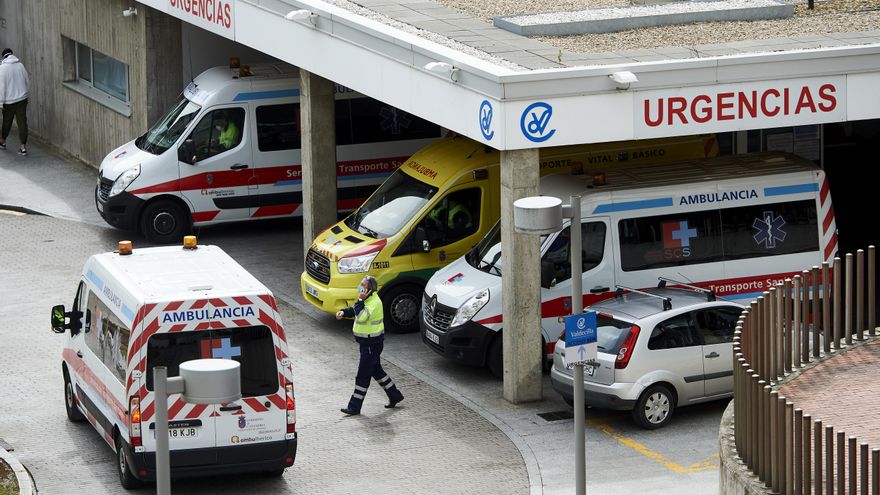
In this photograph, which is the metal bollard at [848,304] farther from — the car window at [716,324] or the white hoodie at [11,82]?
the white hoodie at [11,82]

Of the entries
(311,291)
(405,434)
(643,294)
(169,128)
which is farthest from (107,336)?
(169,128)

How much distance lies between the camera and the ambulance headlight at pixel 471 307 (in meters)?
19.7

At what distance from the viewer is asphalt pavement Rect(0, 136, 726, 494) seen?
55.5 ft

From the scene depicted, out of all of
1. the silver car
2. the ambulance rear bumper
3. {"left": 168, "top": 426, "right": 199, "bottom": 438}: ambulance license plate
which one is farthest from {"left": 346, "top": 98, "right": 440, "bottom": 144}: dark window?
{"left": 168, "top": 426, "right": 199, "bottom": 438}: ambulance license plate

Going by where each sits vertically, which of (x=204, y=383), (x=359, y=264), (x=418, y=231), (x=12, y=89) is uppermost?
(x=12, y=89)

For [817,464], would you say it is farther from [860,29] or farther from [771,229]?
[860,29]

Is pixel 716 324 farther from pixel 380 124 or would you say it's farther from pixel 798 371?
pixel 380 124

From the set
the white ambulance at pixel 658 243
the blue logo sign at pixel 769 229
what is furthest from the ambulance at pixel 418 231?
the blue logo sign at pixel 769 229

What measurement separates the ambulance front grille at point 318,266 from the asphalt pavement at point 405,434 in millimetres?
649

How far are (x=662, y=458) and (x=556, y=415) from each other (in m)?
1.70

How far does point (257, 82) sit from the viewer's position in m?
26.1

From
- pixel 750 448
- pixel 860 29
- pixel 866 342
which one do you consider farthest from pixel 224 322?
pixel 860 29

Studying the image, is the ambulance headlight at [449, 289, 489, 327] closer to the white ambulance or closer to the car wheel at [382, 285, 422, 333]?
the white ambulance

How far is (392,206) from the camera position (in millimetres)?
22203
